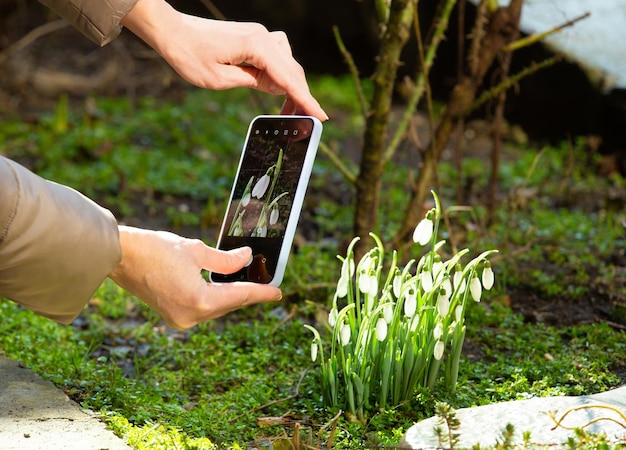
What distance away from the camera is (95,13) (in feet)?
7.27

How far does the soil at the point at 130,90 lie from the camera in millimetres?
3104

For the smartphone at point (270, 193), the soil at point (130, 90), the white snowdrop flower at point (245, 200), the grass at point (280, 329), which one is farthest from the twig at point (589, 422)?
the white snowdrop flower at point (245, 200)

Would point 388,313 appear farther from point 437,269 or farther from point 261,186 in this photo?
point 261,186

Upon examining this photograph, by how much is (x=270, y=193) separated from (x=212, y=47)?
0.43m

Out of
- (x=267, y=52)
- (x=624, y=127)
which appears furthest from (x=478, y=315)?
(x=624, y=127)

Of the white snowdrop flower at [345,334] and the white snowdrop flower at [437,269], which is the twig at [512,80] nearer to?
the white snowdrop flower at [437,269]

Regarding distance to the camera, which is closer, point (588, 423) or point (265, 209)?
point (588, 423)

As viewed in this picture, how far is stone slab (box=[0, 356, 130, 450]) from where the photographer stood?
6.78 ft

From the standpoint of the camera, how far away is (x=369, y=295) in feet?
7.37

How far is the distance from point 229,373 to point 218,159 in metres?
2.80

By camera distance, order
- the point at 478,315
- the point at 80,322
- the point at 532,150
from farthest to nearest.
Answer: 1. the point at 532,150
2. the point at 80,322
3. the point at 478,315

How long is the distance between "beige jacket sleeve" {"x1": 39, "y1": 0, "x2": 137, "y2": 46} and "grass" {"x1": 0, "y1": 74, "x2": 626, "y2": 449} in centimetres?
101

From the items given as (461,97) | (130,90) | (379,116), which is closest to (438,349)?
(379,116)

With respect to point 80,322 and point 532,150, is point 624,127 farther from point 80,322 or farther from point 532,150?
point 80,322
